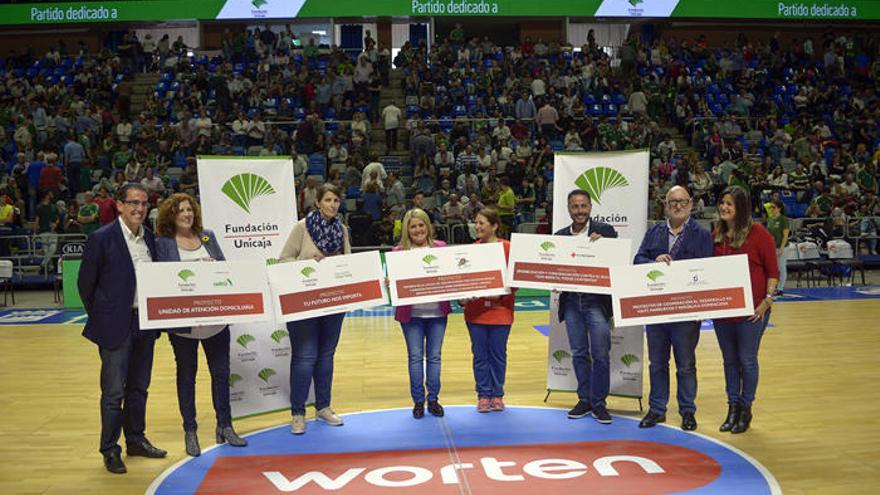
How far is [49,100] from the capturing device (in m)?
20.6

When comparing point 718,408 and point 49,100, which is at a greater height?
point 49,100

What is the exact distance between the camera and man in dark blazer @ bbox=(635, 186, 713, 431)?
617cm

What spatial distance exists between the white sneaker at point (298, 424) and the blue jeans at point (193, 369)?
1.79 ft

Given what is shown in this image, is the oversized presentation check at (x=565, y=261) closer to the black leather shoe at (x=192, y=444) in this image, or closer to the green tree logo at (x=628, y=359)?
the green tree logo at (x=628, y=359)

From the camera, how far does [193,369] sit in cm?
577

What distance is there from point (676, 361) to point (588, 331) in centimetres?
65

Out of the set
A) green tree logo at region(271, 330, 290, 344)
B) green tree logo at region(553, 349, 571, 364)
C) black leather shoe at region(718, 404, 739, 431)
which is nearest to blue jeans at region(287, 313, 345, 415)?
green tree logo at region(271, 330, 290, 344)

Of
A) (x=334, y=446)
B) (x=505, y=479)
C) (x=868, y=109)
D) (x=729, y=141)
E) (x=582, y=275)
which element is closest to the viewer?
(x=505, y=479)

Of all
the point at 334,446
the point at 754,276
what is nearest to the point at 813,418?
the point at 754,276

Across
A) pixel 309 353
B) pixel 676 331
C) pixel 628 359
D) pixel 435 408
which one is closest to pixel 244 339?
pixel 309 353

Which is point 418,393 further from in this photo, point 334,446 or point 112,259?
point 112,259

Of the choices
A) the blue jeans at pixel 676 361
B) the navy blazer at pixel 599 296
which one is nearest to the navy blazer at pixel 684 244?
the navy blazer at pixel 599 296

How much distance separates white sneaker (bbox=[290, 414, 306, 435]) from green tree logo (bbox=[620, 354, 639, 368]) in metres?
2.49

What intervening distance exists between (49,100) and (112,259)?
55.9ft
